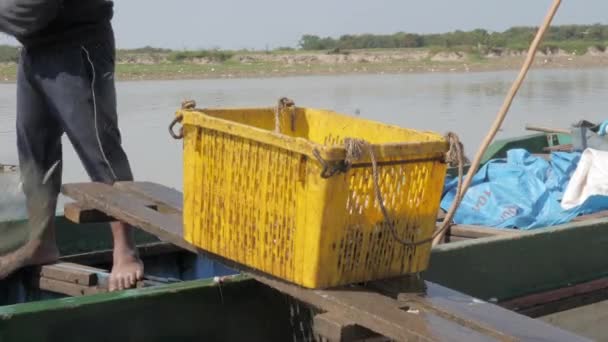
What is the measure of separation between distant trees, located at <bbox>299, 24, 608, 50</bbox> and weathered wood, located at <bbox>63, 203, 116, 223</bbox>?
32.7m

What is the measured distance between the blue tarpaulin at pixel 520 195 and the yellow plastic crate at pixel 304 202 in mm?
2491

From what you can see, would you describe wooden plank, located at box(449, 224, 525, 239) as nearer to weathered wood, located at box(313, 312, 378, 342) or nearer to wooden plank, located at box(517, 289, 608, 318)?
wooden plank, located at box(517, 289, 608, 318)

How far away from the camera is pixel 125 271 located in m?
3.25

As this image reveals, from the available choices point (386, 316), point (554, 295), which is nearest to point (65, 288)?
point (386, 316)

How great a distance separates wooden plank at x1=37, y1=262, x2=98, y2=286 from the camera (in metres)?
3.32

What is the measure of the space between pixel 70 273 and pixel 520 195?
2.80m

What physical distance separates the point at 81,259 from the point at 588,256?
2273 mm

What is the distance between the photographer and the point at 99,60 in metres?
3.34

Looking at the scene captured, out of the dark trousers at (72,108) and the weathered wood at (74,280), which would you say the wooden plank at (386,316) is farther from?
the dark trousers at (72,108)

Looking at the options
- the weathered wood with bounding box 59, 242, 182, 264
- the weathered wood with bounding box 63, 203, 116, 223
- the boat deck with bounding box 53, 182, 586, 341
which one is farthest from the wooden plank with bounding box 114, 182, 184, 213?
the weathered wood with bounding box 59, 242, 182, 264

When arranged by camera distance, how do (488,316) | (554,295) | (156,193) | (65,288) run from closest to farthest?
(488,316) → (156,193) → (65,288) → (554,295)

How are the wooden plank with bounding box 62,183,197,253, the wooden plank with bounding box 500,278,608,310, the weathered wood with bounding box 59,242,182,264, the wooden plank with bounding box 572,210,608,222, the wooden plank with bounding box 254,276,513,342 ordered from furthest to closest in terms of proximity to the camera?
1. the wooden plank with bounding box 572,210,608,222
2. the wooden plank with bounding box 500,278,608,310
3. the weathered wood with bounding box 59,242,182,264
4. the wooden plank with bounding box 62,183,197,253
5. the wooden plank with bounding box 254,276,513,342

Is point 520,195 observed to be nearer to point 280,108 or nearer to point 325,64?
point 280,108

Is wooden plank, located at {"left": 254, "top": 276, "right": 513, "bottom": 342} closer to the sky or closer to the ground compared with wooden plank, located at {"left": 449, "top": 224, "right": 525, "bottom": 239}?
closer to the sky
